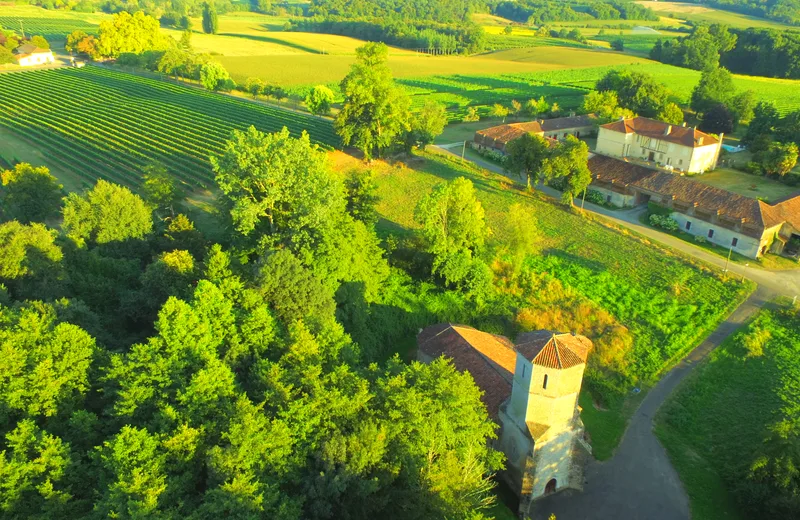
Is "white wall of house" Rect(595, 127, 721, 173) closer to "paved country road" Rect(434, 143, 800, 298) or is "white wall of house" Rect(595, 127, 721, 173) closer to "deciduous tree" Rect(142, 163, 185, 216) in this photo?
"paved country road" Rect(434, 143, 800, 298)

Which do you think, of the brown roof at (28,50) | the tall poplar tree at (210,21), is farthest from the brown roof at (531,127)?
the tall poplar tree at (210,21)

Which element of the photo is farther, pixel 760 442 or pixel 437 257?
pixel 437 257

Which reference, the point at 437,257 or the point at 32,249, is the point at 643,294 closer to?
the point at 437,257

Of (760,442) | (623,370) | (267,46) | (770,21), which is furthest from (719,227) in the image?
(770,21)

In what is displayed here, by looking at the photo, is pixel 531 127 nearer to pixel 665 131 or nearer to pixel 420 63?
pixel 665 131

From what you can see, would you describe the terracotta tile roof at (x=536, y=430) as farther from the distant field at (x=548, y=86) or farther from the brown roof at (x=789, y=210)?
the distant field at (x=548, y=86)

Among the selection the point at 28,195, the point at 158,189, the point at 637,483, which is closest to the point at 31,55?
the point at 28,195

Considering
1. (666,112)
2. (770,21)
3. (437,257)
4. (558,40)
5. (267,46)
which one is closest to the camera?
(437,257)
